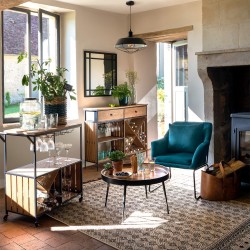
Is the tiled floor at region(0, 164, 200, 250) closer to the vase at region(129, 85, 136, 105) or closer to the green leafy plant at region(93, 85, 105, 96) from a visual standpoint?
the green leafy plant at region(93, 85, 105, 96)

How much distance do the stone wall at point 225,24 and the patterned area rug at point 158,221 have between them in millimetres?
2252

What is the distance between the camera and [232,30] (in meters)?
5.00

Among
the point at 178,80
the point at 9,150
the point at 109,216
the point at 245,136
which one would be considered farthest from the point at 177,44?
the point at 109,216

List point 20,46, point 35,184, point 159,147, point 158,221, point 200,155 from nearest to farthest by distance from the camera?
point 35,184 → point 158,221 → point 200,155 → point 159,147 → point 20,46

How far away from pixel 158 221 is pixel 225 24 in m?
3.09

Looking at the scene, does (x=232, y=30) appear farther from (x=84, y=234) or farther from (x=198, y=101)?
(x=84, y=234)

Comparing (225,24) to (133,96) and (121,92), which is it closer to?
(121,92)

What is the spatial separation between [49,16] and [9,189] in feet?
10.5

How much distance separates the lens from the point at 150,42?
7004 millimetres

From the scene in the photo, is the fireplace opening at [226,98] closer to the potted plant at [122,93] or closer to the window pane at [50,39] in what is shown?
the potted plant at [122,93]

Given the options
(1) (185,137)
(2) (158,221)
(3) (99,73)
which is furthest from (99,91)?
(2) (158,221)

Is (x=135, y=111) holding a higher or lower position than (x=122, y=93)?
lower

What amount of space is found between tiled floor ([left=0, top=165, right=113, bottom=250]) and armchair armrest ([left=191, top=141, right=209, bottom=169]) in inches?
66.9

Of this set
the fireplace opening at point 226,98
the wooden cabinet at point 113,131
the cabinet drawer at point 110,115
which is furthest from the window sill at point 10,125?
the fireplace opening at point 226,98
